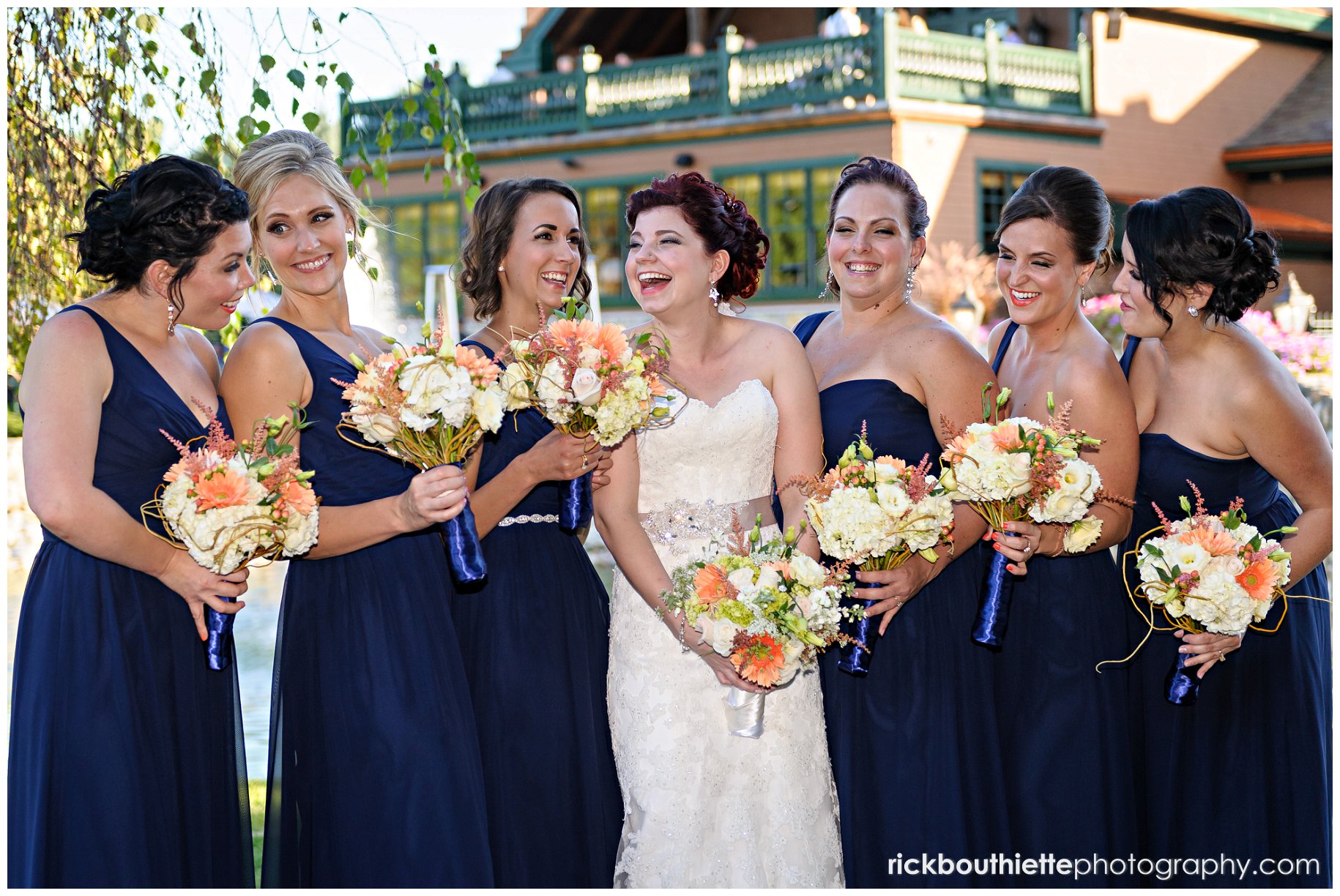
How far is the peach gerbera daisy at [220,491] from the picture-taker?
3.44 metres

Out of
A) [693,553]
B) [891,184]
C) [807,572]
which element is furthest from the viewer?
[891,184]

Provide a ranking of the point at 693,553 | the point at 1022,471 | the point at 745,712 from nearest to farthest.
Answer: the point at 1022,471 < the point at 745,712 < the point at 693,553

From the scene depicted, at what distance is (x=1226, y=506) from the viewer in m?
4.40

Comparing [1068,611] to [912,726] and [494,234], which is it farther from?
[494,234]

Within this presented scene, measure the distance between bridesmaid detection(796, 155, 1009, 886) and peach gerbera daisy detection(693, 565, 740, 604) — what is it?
25.8 inches

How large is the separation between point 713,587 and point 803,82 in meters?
21.0

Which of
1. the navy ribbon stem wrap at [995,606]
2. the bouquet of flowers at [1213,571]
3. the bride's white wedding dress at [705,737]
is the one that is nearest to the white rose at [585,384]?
the bride's white wedding dress at [705,737]

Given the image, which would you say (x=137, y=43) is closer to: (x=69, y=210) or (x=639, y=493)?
(x=69, y=210)

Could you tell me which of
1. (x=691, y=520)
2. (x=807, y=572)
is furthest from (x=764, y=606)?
(x=691, y=520)

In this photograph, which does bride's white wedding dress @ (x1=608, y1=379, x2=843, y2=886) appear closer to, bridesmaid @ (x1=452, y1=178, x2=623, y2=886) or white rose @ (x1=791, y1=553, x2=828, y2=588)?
bridesmaid @ (x1=452, y1=178, x2=623, y2=886)

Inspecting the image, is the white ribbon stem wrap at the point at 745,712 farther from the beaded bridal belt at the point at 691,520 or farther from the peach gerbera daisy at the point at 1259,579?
the peach gerbera daisy at the point at 1259,579

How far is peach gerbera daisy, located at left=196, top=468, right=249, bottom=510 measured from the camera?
11.3ft

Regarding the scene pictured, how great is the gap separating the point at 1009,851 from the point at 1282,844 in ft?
3.28

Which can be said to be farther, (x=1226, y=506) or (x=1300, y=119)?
(x=1300, y=119)
